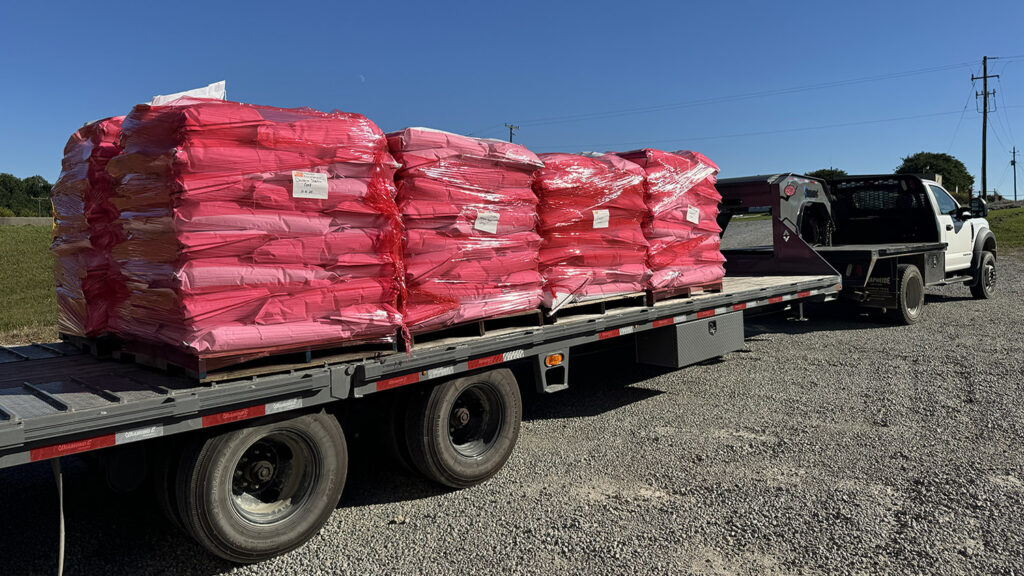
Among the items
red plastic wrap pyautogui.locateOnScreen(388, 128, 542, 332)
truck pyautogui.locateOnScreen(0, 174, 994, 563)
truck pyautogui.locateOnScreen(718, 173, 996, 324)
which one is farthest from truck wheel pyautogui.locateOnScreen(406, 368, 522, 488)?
truck pyautogui.locateOnScreen(718, 173, 996, 324)

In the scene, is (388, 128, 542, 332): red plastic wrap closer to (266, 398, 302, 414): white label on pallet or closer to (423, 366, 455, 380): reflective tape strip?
(423, 366, 455, 380): reflective tape strip

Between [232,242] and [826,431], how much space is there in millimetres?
4449

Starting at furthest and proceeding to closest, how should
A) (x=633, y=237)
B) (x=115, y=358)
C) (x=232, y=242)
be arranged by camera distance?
(x=633, y=237) < (x=115, y=358) < (x=232, y=242)

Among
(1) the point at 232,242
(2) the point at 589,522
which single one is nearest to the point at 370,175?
(1) the point at 232,242

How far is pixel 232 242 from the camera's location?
328 centimetres

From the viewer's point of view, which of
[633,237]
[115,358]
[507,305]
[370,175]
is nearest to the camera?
[370,175]

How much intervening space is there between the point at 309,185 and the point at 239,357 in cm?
92

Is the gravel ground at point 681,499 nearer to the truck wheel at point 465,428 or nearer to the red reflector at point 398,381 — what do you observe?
the truck wheel at point 465,428

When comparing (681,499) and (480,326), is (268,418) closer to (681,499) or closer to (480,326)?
(480,326)

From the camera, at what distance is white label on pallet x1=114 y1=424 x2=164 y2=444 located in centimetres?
282

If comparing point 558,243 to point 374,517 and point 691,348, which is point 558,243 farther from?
point 374,517

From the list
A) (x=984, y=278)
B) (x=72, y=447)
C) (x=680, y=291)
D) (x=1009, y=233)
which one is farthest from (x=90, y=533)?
(x=1009, y=233)

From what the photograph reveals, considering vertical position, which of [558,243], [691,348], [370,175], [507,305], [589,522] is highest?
[370,175]

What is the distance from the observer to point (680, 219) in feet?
20.1
